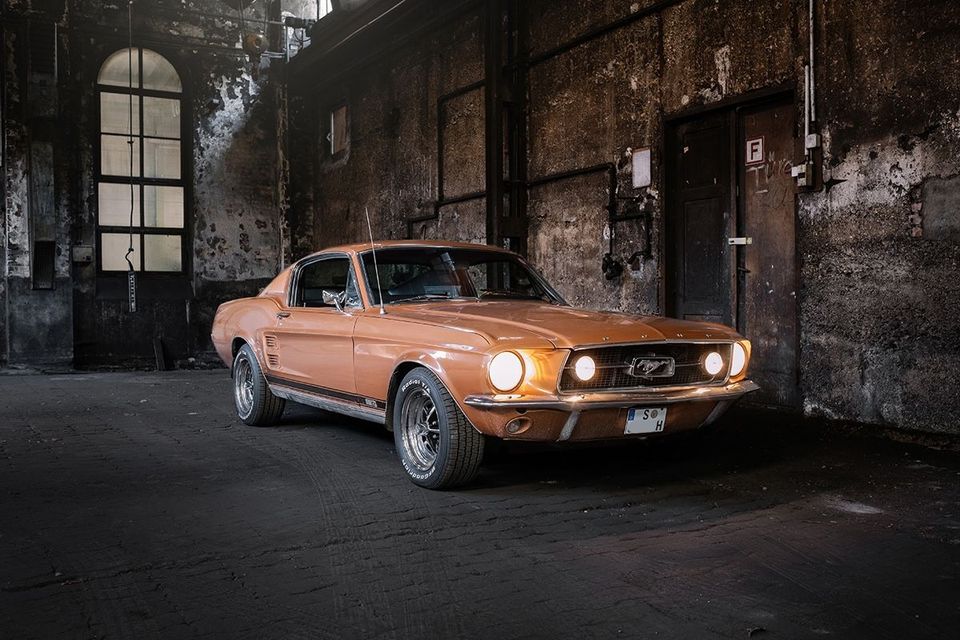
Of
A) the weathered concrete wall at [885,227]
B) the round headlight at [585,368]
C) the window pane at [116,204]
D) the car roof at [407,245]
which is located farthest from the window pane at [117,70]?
the round headlight at [585,368]

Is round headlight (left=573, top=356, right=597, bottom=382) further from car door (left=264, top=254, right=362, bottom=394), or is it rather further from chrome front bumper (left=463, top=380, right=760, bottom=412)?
car door (left=264, top=254, right=362, bottom=394)

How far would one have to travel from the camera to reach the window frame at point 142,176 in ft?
40.2

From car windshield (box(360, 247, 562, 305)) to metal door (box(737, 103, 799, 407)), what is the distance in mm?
2306

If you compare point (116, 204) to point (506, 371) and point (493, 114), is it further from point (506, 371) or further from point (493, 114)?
point (506, 371)

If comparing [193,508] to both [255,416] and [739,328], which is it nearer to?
[255,416]

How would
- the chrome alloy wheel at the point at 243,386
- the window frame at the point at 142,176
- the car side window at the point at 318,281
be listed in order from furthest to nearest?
1. the window frame at the point at 142,176
2. the chrome alloy wheel at the point at 243,386
3. the car side window at the point at 318,281

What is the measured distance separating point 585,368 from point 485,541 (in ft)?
3.21

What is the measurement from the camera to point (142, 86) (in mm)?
12633

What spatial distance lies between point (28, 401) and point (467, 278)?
5.18 m

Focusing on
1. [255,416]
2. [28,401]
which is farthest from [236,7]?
[255,416]

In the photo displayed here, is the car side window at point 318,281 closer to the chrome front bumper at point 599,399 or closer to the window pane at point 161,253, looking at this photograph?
the chrome front bumper at point 599,399

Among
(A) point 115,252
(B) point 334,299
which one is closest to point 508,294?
(B) point 334,299

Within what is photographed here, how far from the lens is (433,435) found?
4246 millimetres

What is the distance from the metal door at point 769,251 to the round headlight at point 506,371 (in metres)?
3.44
